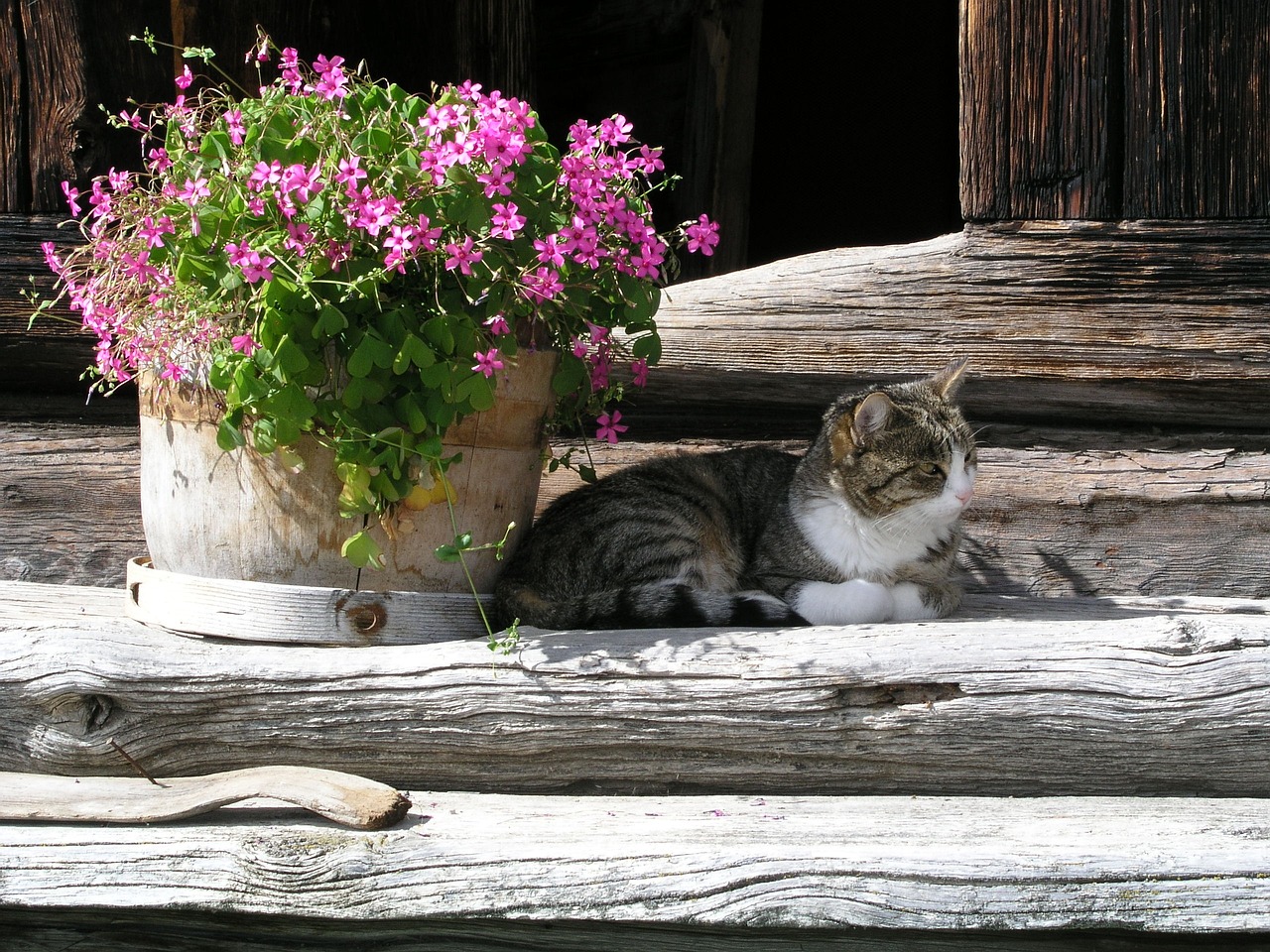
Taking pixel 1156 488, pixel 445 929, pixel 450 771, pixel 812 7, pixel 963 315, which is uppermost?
pixel 812 7

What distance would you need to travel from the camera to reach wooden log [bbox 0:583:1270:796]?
2133mm

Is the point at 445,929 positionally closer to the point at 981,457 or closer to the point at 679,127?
the point at 981,457

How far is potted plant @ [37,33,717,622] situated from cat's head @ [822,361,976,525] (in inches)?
25.0

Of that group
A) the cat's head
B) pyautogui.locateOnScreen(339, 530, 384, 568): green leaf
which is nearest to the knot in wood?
pyautogui.locateOnScreen(339, 530, 384, 568): green leaf

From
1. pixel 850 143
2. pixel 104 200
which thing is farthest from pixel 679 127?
pixel 104 200

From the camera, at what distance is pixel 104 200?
222cm

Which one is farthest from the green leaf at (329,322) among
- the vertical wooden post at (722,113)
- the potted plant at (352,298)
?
the vertical wooden post at (722,113)

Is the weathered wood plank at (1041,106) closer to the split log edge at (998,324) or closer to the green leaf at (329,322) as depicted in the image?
the split log edge at (998,324)

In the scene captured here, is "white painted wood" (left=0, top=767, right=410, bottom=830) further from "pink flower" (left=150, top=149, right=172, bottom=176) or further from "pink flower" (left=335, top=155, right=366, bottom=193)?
"pink flower" (left=150, top=149, right=172, bottom=176)

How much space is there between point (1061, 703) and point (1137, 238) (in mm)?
1273

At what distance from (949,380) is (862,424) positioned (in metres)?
0.29

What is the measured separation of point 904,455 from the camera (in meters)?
2.68

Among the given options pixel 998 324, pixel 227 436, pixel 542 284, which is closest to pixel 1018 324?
pixel 998 324

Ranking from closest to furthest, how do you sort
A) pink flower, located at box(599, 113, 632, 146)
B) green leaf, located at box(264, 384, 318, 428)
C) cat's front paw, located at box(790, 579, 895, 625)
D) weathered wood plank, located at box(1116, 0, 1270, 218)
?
green leaf, located at box(264, 384, 318, 428), pink flower, located at box(599, 113, 632, 146), cat's front paw, located at box(790, 579, 895, 625), weathered wood plank, located at box(1116, 0, 1270, 218)
